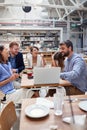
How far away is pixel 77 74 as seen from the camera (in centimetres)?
271

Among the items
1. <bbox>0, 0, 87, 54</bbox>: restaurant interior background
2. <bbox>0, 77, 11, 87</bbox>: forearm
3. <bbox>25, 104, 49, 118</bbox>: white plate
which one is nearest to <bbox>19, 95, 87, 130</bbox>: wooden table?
<bbox>25, 104, 49, 118</bbox>: white plate

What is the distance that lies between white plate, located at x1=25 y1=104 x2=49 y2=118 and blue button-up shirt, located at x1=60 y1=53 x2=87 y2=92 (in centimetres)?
115

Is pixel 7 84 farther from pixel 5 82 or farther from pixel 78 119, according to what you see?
pixel 78 119

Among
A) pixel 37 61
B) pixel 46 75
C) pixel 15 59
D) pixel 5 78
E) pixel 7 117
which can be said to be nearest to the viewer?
pixel 7 117

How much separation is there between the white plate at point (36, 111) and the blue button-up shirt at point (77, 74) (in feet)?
3.77

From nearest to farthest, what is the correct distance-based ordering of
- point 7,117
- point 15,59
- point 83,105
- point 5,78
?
point 7,117
point 83,105
point 5,78
point 15,59

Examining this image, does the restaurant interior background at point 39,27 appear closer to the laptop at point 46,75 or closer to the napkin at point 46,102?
the laptop at point 46,75

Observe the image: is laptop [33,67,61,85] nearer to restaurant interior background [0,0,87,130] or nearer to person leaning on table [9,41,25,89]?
person leaning on table [9,41,25,89]

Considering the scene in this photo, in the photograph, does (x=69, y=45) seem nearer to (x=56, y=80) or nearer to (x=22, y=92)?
(x=56, y=80)

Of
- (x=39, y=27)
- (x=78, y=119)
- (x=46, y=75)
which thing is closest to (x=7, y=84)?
(x=46, y=75)

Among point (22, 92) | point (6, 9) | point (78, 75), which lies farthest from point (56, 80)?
point (6, 9)

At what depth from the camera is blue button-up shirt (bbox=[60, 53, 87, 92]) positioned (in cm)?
272

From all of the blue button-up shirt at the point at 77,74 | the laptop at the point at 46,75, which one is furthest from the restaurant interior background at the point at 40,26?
the laptop at the point at 46,75

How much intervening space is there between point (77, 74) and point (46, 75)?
46 cm
